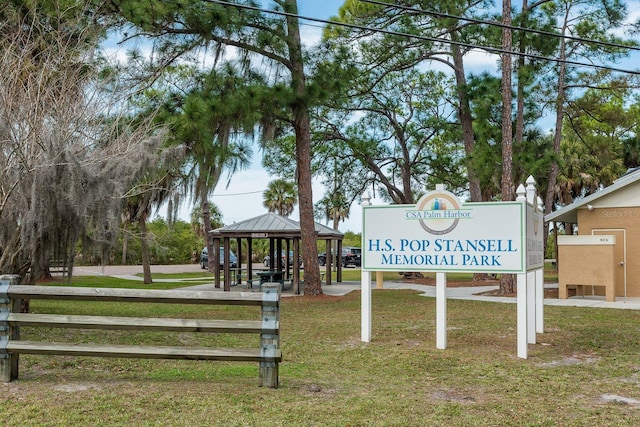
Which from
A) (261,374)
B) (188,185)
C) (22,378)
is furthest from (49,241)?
(188,185)

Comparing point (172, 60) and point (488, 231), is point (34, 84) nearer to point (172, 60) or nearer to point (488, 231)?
point (172, 60)

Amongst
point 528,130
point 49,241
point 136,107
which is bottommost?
point 49,241

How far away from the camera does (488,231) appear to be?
28.5ft

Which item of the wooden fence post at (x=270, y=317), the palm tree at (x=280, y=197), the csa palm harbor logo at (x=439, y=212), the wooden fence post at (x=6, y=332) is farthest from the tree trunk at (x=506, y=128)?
the palm tree at (x=280, y=197)

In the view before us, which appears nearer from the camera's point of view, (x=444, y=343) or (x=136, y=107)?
(x=444, y=343)

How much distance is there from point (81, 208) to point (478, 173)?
14.6 m

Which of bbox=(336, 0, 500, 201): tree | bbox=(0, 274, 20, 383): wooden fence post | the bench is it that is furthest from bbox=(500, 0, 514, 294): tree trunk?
bbox=(0, 274, 20, 383): wooden fence post

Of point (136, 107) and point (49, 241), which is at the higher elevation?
point (136, 107)

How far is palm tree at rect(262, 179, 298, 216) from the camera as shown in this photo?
56688 millimetres

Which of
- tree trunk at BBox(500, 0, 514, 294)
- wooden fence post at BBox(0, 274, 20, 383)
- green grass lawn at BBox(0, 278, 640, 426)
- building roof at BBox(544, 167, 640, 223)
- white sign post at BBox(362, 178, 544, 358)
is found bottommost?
green grass lawn at BBox(0, 278, 640, 426)

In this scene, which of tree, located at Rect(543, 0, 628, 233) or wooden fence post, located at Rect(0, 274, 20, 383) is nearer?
wooden fence post, located at Rect(0, 274, 20, 383)

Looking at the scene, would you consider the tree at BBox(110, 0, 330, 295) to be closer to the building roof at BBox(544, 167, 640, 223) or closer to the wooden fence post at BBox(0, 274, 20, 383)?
the building roof at BBox(544, 167, 640, 223)

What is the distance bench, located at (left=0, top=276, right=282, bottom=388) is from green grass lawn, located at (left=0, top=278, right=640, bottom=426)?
327mm

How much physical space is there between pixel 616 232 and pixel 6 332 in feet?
56.6
